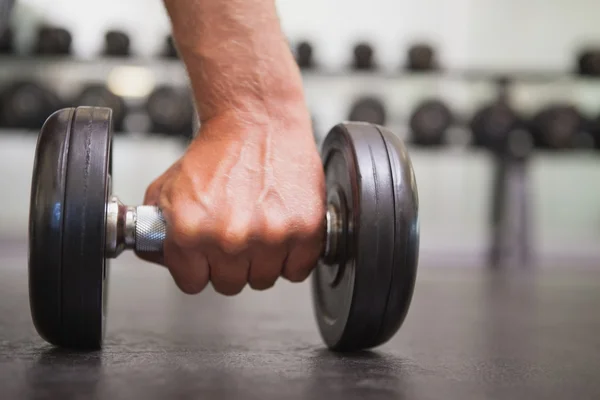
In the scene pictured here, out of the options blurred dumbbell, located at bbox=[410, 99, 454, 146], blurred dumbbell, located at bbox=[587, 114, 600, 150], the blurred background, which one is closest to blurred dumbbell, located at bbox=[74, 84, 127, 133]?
the blurred background

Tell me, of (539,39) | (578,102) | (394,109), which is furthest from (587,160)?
(394,109)

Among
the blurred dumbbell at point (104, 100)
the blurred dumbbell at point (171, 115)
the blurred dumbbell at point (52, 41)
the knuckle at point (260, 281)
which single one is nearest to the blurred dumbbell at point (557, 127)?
the blurred dumbbell at point (171, 115)

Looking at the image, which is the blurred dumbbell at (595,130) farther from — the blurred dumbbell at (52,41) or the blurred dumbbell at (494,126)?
the blurred dumbbell at (52,41)

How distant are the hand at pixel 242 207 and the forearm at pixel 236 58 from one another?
0.03 m

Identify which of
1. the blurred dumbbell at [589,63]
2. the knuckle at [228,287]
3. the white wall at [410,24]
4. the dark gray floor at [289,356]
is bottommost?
the dark gray floor at [289,356]

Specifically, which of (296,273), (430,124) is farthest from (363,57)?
(296,273)

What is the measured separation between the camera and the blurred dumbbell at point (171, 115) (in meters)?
3.03

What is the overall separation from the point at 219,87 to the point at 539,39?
3582mm

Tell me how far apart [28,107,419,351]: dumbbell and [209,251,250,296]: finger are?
0.06 m

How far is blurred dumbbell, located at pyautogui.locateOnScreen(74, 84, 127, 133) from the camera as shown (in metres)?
3.04

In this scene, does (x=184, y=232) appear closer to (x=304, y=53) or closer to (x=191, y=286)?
(x=191, y=286)

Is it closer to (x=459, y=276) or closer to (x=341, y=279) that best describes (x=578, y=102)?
(x=459, y=276)

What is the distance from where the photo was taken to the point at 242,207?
0.70 m

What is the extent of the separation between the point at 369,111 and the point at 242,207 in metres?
2.64
